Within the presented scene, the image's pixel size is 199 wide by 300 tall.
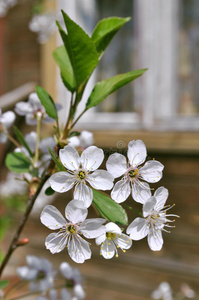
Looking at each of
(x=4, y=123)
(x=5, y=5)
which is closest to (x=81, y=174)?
(x=4, y=123)

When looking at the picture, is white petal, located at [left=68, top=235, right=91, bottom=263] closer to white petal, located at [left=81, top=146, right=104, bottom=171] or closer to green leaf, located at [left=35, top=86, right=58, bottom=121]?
white petal, located at [left=81, top=146, right=104, bottom=171]

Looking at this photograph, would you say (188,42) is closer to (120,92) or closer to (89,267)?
(120,92)

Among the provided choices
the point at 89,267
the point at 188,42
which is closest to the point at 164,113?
the point at 188,42

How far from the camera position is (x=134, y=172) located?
0.62 metres

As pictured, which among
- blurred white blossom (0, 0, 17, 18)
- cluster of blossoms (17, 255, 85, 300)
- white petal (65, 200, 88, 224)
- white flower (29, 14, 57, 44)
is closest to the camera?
white petal (65, 200, 88, 224)

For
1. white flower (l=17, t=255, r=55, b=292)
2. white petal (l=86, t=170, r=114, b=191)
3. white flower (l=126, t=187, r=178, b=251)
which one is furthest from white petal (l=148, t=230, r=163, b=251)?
white flower (l=17, t=255, r=55, b=292)

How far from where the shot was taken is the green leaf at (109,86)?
627 mm

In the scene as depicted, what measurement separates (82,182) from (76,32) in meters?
0.24

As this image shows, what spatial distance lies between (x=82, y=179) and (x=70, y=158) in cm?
4

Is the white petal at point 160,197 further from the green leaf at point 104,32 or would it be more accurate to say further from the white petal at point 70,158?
the green leaf at point 104,32

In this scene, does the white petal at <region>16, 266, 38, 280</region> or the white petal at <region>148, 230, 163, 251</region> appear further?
the white petal at <region>16, 266, 38, 280</region>

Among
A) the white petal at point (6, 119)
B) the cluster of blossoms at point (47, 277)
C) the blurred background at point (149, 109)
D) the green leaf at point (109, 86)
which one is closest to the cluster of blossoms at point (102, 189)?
the green leaf at point (109, 86)

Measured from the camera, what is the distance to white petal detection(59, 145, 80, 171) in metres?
0.59

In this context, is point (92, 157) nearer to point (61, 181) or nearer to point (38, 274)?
point (61, 181)
